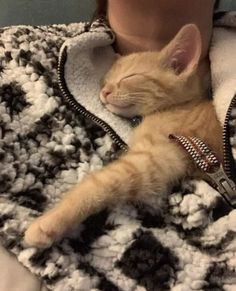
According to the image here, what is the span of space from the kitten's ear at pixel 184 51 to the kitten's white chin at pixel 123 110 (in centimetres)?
13

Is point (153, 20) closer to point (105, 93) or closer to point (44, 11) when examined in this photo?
point (105, 93)

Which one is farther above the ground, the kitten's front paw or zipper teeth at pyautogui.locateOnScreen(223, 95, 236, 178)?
zipper teeth at pyautogui.locateOnScreen(223, 95, 236, 178)

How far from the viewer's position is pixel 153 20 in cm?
125

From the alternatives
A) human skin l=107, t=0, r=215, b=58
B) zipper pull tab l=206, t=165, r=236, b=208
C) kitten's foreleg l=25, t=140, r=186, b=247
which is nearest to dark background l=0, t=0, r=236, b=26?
human skin l=107, t=0, r=215, b=58

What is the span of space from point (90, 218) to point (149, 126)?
258 mm

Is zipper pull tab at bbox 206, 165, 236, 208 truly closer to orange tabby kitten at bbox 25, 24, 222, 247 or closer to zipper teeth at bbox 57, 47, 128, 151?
orange tabby kitten at bbox 25, 24, 222, 247

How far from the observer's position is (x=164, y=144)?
106 centimetres

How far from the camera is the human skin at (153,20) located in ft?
4.04

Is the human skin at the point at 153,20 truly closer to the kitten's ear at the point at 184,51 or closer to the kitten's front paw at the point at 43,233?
the kitten's ear at the point at 184,51

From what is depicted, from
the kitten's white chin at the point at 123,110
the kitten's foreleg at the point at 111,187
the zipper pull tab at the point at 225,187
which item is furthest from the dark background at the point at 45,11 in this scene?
the zipper pull tab at the point at 225,187

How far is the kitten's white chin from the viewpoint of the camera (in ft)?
3.75

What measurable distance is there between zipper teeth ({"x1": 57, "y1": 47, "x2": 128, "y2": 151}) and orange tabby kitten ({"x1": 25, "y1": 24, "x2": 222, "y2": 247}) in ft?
0.11

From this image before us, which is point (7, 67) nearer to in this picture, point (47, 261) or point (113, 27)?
point (113, 27)

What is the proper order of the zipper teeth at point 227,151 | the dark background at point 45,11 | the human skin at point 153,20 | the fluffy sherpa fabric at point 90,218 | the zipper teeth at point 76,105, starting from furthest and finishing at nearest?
the dark background at point 45,11 → the human skin at point 153,20 → the zipper teeth at point 76,105 → the zipper teeth at point 227,151 → the fluffy sherpa fabric at point 90,218
